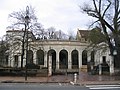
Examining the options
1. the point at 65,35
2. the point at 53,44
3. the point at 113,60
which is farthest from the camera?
the point at 65,35

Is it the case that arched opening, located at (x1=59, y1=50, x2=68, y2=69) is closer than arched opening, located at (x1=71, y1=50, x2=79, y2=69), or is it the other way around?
arched opening, located at (x1=59, y1=50, x2=68, y2=69)

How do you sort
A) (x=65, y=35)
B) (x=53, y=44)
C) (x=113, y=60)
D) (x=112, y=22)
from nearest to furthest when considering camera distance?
1. (x=112, y=22)
2. (x=113, y=60)
3. (x=53, y=44)
4. (x=65, y=35)

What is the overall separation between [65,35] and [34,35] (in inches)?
2503

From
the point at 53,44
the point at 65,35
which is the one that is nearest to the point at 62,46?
the point at 53,44

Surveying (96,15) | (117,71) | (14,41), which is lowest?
(117,71)

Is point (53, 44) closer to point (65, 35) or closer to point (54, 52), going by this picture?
point (54, 52)

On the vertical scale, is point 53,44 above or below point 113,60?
above

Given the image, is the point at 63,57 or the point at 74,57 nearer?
the point at 74,57

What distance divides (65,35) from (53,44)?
3908cm

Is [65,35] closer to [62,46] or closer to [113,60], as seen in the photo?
[62,46]

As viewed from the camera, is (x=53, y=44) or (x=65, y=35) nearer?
(x=53, y=44)

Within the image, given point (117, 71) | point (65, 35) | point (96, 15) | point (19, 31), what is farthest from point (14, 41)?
point (65, 35)

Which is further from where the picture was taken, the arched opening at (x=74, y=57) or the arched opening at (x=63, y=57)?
the arched opening at (x=74, y=57)

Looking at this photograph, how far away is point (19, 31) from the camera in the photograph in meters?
46.3
